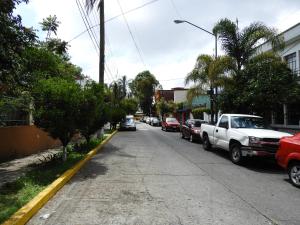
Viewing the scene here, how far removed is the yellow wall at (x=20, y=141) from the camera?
13.3 metres

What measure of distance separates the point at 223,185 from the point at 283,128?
13.6 meters

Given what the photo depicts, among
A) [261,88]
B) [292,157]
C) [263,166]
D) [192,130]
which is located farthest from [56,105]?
[192,130]

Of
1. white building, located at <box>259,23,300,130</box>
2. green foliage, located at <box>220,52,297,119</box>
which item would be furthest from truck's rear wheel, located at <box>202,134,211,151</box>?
white building, located at <box>259,23,300,130</box>

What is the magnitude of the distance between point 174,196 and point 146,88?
91935 millimetres

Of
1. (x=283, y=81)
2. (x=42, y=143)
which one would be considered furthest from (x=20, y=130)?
(x=283, y=81)

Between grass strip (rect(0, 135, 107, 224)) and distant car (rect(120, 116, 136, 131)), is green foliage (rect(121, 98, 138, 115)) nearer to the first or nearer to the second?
distant car (rect(120, 116, 136, 131))

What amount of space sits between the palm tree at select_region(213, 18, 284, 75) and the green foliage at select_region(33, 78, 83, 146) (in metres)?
11.8

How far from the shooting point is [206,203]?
7.46 m

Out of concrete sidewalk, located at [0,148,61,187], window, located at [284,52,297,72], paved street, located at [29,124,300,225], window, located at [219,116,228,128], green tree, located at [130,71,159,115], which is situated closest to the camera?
paved street, located at [29,124,300,225]

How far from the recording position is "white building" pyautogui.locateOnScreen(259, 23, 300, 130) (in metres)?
20.1

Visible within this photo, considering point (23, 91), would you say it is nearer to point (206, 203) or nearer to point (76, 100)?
point (76, 100)

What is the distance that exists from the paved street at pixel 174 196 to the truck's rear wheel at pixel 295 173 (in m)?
0.18


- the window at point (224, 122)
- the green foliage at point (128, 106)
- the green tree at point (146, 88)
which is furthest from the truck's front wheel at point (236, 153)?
the green tree at point (146, 88)

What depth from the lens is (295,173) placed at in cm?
963
